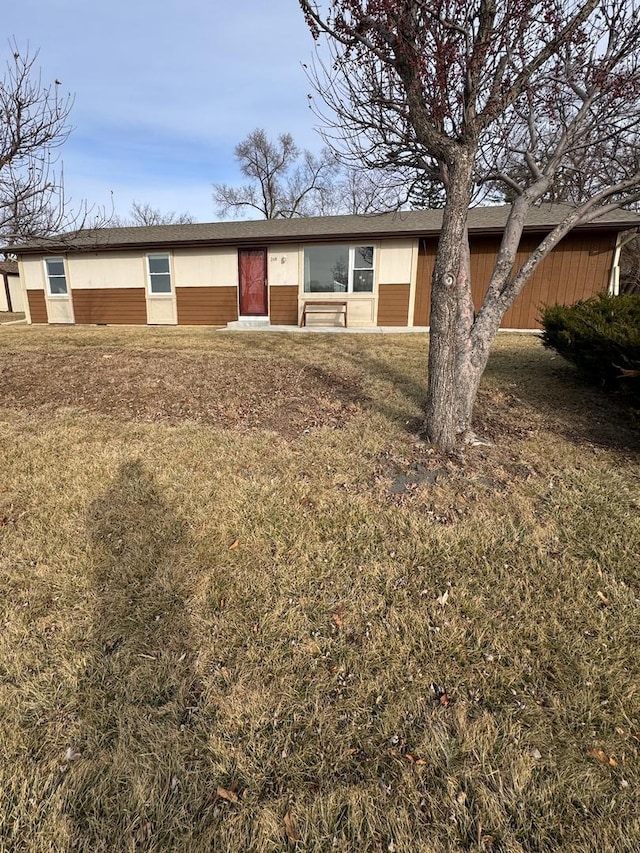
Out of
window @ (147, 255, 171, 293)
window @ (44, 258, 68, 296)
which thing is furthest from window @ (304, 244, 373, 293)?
window @ (44, 258, 68, 296)

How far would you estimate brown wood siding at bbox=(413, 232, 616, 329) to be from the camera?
11203 mm

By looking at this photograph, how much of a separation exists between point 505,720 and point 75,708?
5.34ft

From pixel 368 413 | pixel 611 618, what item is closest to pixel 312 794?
pixel 611 618

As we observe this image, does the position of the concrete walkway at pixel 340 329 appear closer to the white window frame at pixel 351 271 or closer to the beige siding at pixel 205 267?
the white window frame at pixel 351 271

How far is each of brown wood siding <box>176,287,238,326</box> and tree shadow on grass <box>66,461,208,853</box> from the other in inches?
468

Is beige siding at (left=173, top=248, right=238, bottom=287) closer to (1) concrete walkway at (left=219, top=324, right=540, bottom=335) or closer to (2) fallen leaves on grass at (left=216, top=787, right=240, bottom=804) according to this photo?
(1) concrete walkway at (left=219, top=324, right=540, bottom=335)

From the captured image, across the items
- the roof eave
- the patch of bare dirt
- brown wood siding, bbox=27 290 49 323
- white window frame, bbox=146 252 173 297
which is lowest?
the patch of bare dirt

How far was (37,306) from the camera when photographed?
15312 mm

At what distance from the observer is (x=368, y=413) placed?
4.95m

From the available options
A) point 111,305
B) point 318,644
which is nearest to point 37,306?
point 111,305

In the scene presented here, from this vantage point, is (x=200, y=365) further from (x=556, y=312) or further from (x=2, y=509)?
(x=556, y=312)

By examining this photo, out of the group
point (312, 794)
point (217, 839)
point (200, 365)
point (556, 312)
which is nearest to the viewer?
point (217, 839)

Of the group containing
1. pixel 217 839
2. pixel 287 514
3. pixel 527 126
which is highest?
pixel 527 126

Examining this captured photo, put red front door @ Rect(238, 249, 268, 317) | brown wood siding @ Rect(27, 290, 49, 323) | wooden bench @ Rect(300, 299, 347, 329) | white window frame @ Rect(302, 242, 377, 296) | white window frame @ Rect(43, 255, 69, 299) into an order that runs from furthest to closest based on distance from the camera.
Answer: brown wood siding @ Rect(27, 290, 49, 323) → white window frame @ Rect(43, 255, 69, 299) → red front door @ Rect(238, 249, 268, 317) → wooden bench @ Rect(300, 299, 347, 329) → white window frame @ Rect(302, 242, 377, 296)
